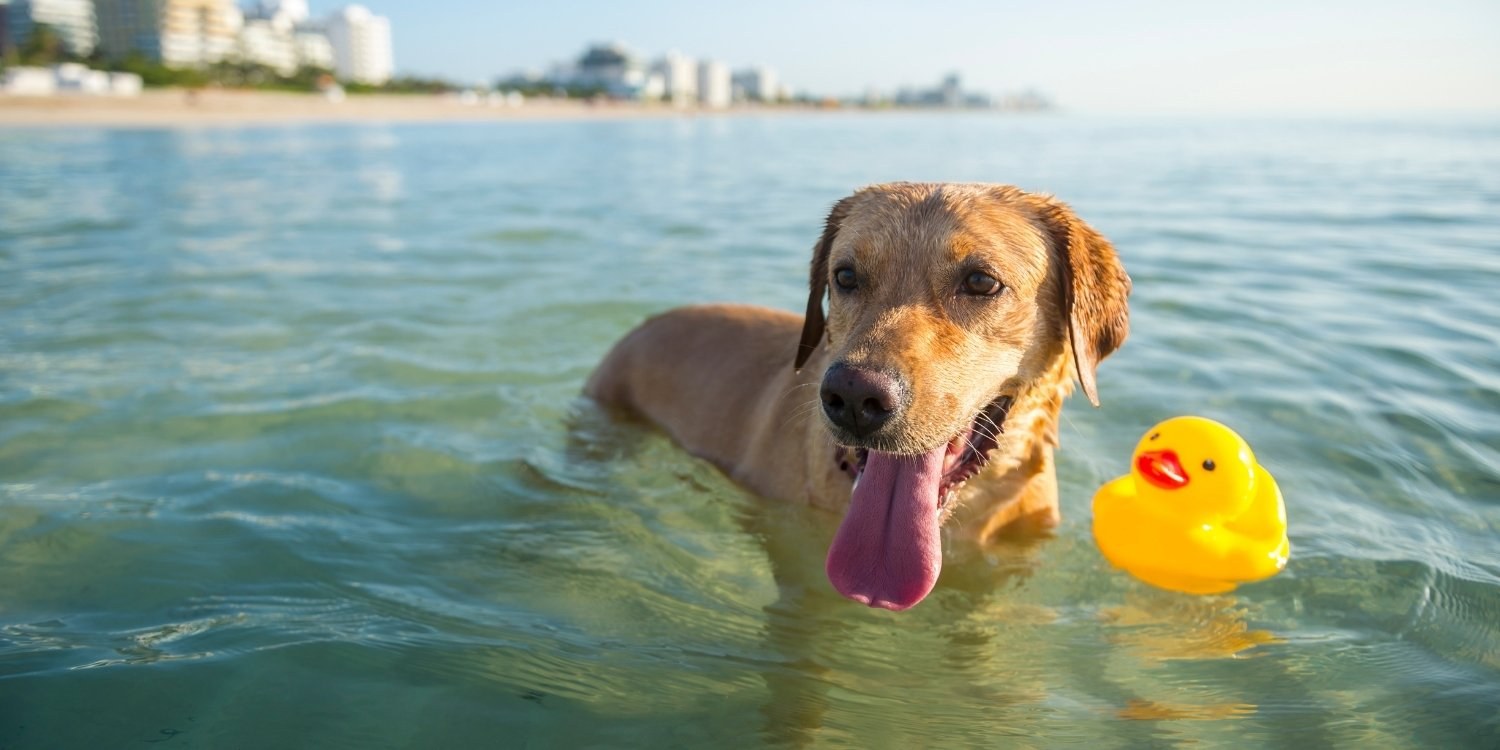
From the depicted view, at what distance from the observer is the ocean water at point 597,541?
3.56 m

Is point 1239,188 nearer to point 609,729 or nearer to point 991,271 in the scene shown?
point 991,271

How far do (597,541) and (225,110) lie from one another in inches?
3294

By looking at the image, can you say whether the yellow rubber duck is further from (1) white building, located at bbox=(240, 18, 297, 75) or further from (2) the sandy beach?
(1) white building, located at bbox=(240, 18, 297, 75)

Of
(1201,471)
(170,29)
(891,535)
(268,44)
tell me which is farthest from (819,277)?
(268,44)

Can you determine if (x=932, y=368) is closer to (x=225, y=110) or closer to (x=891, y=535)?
(x=891, y=535)

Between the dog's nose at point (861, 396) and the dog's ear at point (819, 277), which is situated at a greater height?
the dog's ear at point (819, 277)

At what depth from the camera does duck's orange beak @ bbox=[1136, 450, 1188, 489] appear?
429 cm

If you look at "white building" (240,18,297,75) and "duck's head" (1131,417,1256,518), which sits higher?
"white building" (240,18,297,75)

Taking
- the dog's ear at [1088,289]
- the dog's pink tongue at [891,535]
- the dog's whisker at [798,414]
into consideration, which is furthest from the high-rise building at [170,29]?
the dog's pink tongue at [891,535]

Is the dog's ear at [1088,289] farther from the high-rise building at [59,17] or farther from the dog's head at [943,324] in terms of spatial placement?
the high-rise building at [59,17]

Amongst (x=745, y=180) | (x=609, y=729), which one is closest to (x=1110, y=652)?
(x=609, y=729)

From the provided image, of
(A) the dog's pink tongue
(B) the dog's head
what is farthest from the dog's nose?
(A) the dog's pink tongue

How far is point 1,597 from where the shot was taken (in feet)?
13.7

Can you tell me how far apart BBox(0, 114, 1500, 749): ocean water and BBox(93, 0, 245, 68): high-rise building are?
536 feet
